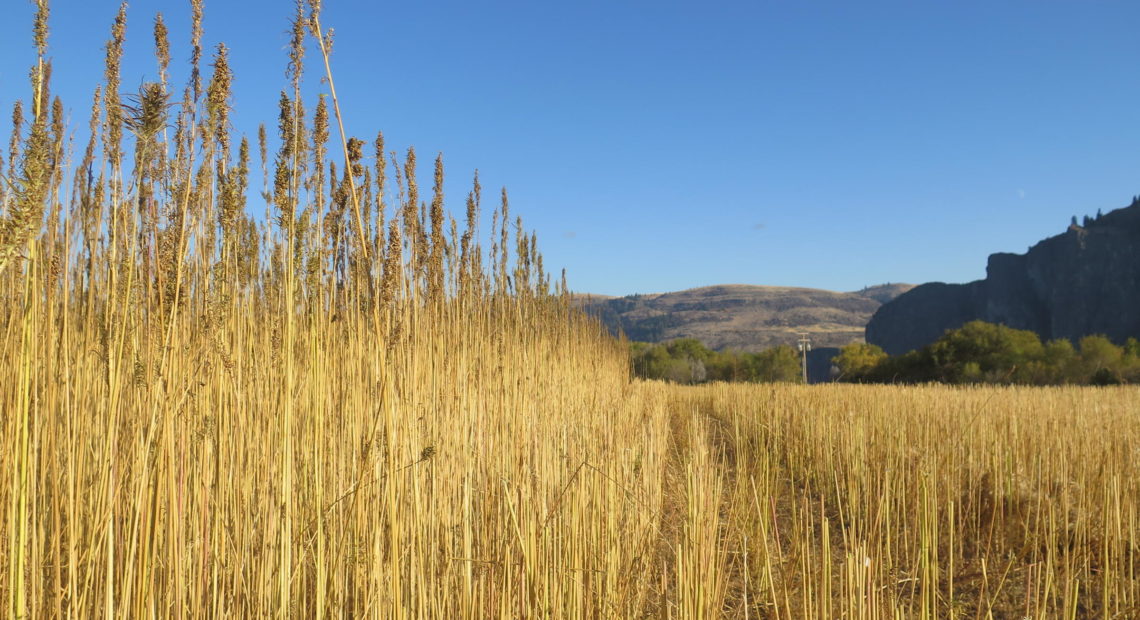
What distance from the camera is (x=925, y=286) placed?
261 feet

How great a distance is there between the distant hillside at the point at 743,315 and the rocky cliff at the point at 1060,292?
14.6m

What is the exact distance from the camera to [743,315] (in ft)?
341

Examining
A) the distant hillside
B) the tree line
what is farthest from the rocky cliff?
the tree line

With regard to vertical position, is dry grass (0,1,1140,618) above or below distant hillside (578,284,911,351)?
below

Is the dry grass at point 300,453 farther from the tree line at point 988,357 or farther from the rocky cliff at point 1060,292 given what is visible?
the rocky cliff at point 1060,292

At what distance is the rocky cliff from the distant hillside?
1461cm

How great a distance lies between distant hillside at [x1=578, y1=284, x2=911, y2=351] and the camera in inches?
3595

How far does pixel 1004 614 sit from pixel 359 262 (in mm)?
3106

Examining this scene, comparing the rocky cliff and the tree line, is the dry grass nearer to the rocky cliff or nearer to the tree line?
the tree line

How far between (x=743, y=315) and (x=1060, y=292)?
4784 centimetres

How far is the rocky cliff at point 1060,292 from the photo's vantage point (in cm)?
5425

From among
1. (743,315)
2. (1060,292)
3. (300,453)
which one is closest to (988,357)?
(300,453)

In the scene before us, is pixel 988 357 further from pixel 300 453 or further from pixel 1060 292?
pixel 1060 292

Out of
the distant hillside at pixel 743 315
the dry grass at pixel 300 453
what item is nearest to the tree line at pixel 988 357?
the dry grass at pixel 300 453
